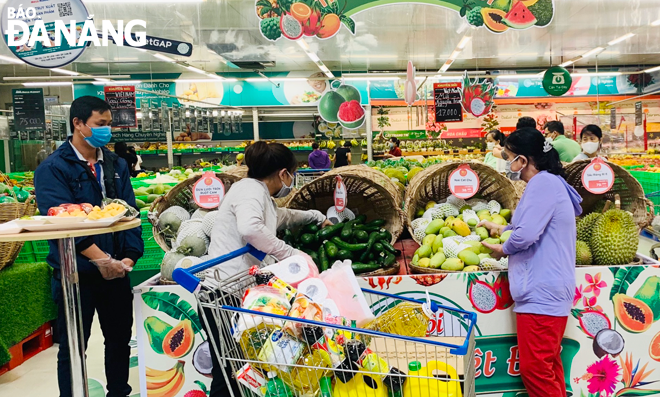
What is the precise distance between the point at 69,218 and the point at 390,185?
2411 millimetres

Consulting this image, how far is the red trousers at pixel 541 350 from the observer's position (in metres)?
2.70

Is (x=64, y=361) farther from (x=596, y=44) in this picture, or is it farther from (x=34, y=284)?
(x=596, y=44)

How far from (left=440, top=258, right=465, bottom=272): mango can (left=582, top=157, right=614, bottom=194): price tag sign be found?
118 cm

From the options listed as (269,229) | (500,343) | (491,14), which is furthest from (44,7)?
(500,343)

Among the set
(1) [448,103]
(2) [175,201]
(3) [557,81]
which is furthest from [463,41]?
(2) [175,201]

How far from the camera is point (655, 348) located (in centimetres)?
309

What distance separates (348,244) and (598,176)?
5.80ft

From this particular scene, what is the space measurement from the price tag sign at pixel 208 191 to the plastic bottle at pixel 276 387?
217 centimetres

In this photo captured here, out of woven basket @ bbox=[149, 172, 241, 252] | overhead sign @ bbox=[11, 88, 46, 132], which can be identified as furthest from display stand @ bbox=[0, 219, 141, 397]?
overhead sign @ bbox=[11, 88, 46, 132]

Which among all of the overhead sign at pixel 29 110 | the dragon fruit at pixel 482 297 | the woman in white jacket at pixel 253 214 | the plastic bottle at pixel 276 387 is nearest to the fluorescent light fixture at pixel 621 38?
the dragon fruit at pixel 482 297

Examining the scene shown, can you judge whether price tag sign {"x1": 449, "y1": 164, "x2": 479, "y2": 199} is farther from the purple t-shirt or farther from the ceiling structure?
the purple t-shirt

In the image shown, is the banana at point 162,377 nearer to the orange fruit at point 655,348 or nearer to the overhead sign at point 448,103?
the orange fruit at point 655,348

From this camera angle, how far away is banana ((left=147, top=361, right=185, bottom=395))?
2.98 metres

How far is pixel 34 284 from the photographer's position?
180 inches
